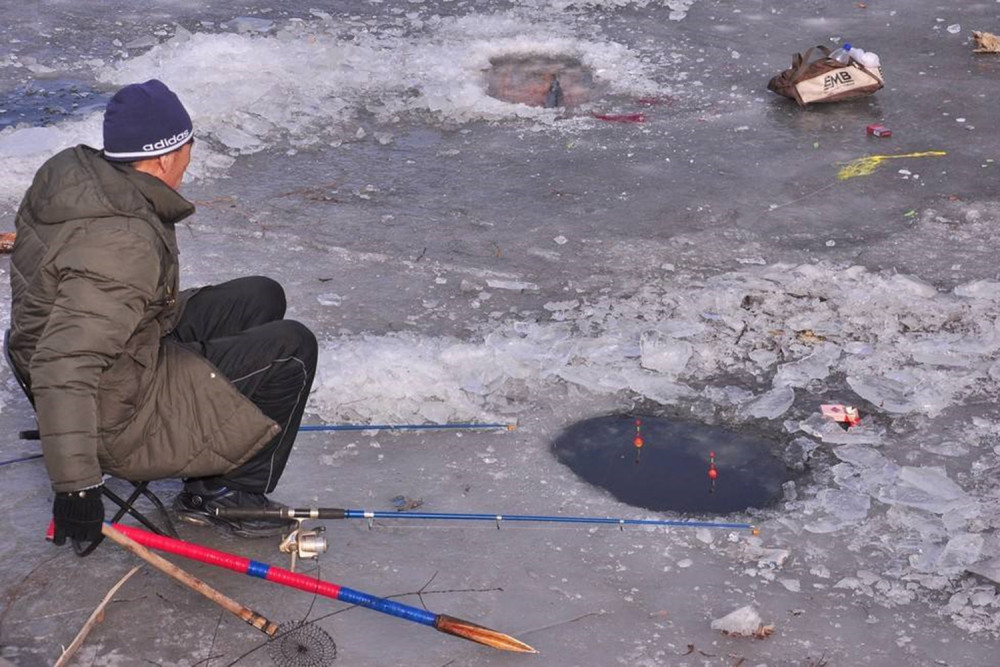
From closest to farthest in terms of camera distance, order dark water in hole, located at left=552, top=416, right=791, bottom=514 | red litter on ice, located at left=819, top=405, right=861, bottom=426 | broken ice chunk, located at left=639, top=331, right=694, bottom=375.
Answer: dark water in hole, located at left=552, top=416, right=791, bottom=514
red litter on ice, located at left=819, top=405, right=861, bottom=426
broken ice chunk, located at left=639, top=331, right=694, bottom=375

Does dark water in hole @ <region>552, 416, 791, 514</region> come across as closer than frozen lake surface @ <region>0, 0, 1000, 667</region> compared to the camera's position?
No

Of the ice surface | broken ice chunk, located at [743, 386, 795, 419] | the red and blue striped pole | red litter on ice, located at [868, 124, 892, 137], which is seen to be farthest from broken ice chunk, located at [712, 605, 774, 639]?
red litter on ice, located at [868, 124, 892, 137]

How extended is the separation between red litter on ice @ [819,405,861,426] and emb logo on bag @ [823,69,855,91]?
13.2ft

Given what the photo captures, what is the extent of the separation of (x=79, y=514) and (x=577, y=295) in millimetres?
3335

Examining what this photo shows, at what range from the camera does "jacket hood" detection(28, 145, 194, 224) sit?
12.0 feet

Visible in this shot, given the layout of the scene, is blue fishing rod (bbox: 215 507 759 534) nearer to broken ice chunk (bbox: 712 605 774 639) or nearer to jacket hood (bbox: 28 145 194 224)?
broken ice chunk (bbox: 712 605 774 639)

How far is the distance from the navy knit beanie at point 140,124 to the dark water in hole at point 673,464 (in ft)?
6.87

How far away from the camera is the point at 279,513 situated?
429 centimetres

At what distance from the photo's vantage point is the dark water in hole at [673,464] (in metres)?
4.83

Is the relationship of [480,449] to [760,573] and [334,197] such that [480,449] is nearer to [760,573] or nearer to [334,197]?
[760,573]

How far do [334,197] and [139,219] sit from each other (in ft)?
12.6

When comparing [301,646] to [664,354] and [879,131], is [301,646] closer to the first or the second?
[664,354]

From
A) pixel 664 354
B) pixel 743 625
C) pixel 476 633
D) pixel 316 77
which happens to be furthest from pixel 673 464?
pixel 316 77

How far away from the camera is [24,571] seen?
13.9 feet
